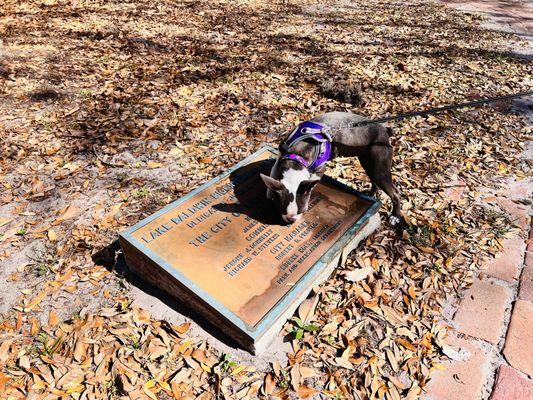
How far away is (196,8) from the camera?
1072 cm

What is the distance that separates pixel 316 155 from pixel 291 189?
1.50 ft

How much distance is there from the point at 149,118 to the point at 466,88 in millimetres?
6043

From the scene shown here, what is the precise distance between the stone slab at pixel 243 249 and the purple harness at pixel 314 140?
18.0 inches

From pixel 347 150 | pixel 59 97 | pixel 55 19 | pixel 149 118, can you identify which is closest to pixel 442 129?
pixel 347 150

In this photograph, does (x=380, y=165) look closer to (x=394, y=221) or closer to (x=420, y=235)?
(x=394, y=221)

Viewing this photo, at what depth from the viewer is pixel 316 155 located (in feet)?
11.7

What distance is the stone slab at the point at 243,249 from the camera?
2881 mm

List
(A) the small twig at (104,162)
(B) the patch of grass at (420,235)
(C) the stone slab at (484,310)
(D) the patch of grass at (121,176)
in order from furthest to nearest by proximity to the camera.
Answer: (A) the small twig at (104,162), (D) the patch of grass at (121,176), (B) the patch of grass at (420,235), (C) the stone slab at (484,310)

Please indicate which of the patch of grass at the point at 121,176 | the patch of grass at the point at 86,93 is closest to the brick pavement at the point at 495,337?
the patch of grass at the point at 121,176

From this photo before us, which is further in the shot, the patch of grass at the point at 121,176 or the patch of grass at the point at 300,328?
the patch of grass at the point at 121,176

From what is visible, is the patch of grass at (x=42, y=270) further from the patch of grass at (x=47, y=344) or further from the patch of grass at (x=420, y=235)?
the patch of grass at (x=420, y=235)

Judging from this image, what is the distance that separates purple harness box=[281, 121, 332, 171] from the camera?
3.52 metres

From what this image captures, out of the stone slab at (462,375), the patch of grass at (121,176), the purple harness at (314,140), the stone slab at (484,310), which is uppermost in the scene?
the purple harness at (314,140)

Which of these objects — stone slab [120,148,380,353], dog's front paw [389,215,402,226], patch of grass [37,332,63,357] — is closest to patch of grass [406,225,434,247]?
dog's front paw [389,215,402,226]
